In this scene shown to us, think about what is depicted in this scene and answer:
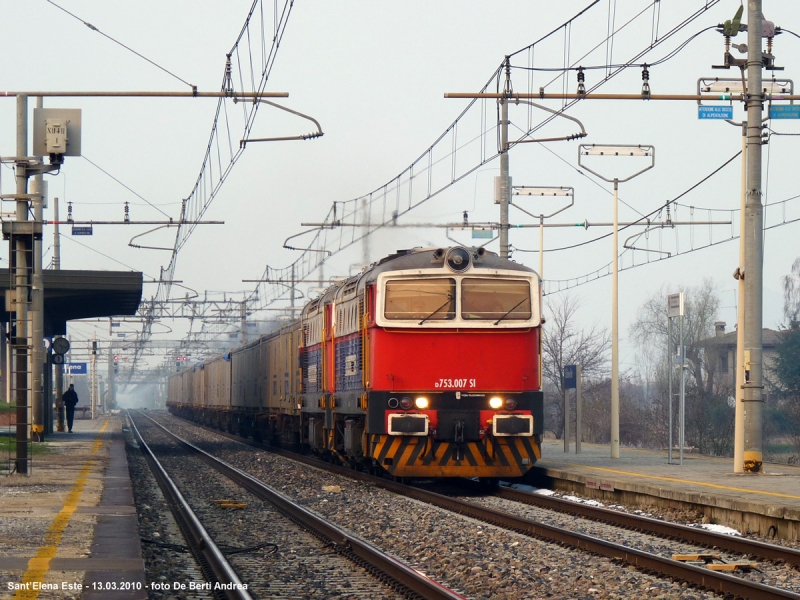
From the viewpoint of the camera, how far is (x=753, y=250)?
16219 mm

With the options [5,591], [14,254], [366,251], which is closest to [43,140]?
[14,254]

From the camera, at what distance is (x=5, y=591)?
7102 mm

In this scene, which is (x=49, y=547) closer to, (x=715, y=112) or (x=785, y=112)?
(x=715, y=112)

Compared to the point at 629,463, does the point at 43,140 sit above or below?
above

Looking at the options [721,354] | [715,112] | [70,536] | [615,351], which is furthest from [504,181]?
[721,354]

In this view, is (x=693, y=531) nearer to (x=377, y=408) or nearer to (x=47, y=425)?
(x=377, y=408)

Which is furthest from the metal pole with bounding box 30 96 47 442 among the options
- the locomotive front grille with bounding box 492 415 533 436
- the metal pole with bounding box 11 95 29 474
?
the locomotive front grille with bounding box 492 415 533 436

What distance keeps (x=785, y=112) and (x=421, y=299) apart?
6498mm

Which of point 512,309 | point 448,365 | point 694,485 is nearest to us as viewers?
point 694,485

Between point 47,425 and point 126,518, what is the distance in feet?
72.9

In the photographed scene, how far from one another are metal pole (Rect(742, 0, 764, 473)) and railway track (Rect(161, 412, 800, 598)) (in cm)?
370

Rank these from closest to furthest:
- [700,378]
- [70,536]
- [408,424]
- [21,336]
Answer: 1. [70,536]
2. [408,424]
3. [21,336]
4. [700,378]

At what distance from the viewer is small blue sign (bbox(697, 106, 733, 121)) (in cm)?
1672

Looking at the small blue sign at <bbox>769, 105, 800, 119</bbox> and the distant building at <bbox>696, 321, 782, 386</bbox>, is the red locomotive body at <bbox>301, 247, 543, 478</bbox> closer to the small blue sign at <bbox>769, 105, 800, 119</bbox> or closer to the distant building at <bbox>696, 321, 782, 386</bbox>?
the small blue sign at <bbox>769, 105, 800, 119</bbox>
